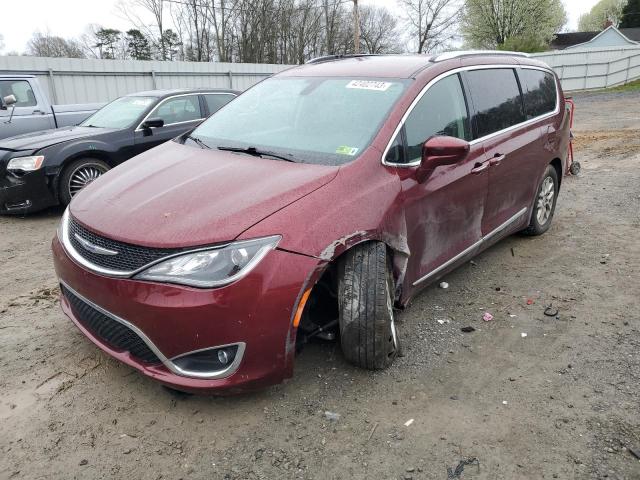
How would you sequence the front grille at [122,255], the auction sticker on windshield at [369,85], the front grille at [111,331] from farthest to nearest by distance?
the auction sticker on windshield at [369,85] → the front grille at [111,331] → the front grille at [122,255]

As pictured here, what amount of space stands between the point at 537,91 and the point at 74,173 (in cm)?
543

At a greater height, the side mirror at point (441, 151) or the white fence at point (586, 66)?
the white fence at point (586, 66)

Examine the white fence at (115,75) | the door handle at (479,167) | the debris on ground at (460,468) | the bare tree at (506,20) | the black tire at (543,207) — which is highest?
the bare tree at (506,20)

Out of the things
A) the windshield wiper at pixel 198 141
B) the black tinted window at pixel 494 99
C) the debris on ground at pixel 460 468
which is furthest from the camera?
the black tinted window at pixel 494 99

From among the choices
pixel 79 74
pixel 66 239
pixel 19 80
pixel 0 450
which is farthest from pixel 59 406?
pixel 79 74

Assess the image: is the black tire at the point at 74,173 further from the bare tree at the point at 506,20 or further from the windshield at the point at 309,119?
the bare tree at the point at 506,20

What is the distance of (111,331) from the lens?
2.63m

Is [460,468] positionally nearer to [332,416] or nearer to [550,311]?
[332,416]

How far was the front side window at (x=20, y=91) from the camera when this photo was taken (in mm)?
8516

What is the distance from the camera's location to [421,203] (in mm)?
3205

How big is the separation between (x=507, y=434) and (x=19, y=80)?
935 centimetres

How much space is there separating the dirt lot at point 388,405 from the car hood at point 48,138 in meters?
2.78

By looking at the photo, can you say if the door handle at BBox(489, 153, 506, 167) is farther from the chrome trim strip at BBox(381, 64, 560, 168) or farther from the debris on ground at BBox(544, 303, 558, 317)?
the debris on ground at BBox(544, 303, 558, 317)

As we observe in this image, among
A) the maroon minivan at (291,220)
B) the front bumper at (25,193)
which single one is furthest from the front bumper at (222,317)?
the front bumper at (25,193)
